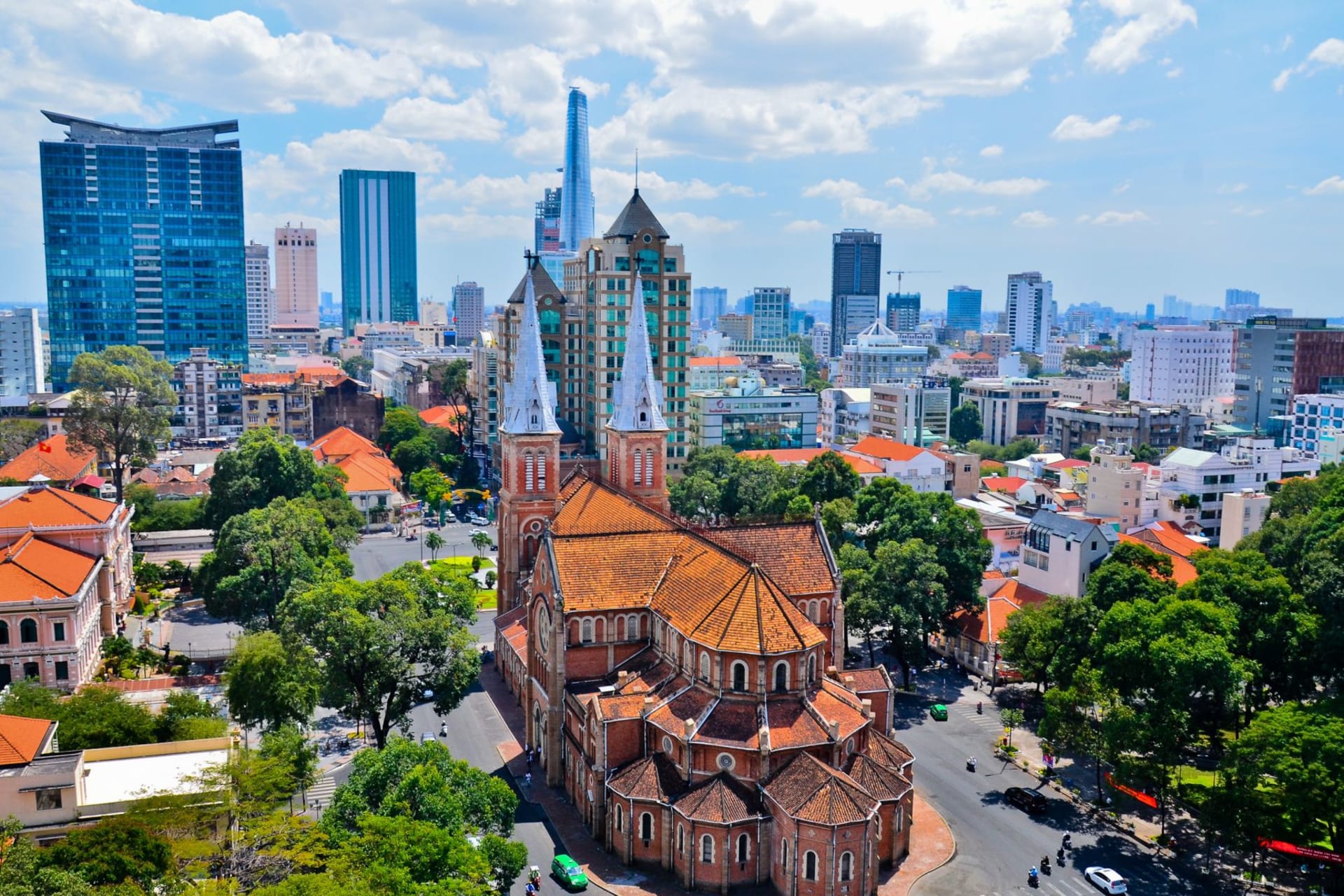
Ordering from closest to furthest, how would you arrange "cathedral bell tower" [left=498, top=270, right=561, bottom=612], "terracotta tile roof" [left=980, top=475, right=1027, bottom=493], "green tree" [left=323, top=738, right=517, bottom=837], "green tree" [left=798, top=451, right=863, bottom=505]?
"green tree" [left=323, top=738, right=517, bottom=837] < "cathedral bell tower" [left=498, top=270, right=561, bottom=612] < "green tree" [left=798, top=451, right=863, bottom=505] < "terracotta tile roof" [left=980, top=475, right=1027, bottom=493]

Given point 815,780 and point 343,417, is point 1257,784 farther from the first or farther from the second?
point 343,417

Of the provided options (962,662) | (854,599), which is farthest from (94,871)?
(962,662)

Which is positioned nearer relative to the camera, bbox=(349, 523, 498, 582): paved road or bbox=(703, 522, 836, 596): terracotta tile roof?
bbox=(703, 522, 836, 596): terracotta tile roof

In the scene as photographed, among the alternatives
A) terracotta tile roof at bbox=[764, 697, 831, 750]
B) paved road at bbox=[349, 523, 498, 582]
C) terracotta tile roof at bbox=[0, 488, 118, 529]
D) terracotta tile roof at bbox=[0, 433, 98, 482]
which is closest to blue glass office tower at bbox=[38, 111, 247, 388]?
terracotta tile roof at bbox=[0, 433, 98, 482]

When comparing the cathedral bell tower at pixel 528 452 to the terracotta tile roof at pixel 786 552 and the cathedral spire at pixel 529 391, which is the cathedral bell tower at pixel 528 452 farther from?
the terracotta tile roof at pixel 786 552

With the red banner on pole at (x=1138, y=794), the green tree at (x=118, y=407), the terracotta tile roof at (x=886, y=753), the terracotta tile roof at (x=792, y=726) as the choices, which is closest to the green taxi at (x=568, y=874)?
the terracotta tile roof at (x=792, y=726)

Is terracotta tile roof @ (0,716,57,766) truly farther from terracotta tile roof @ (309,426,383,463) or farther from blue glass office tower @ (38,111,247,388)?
blue glass office tower @ (38,111,247,388)

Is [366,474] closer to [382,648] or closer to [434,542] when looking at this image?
[434,542]
